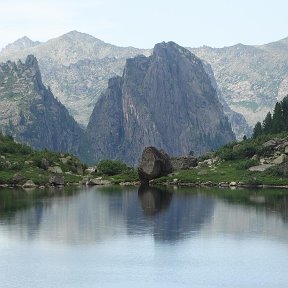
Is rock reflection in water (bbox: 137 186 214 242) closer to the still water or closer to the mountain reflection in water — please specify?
the mountain reflection in water

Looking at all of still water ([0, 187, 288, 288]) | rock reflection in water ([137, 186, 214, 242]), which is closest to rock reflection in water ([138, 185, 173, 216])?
rock reflection in water ([137, 186, 214, 242])

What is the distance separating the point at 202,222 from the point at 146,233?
18.2 meters

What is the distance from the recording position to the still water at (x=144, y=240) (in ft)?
278

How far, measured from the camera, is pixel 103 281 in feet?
271

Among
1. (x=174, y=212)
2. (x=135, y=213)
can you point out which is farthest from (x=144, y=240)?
(x=174, y=212)

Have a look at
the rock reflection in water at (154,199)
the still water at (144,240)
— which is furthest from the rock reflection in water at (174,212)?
the still water at (144,240)

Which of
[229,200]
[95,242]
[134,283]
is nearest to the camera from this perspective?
[134,283]

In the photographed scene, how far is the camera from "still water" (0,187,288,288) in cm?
8475

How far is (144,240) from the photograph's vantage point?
11031 cm

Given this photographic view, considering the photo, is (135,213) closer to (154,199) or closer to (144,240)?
(154,199)

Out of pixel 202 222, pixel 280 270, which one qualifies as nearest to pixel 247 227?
pixel 202 222

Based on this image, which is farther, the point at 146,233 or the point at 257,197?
the point at 257,197

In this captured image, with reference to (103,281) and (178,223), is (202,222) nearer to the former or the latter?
(178,223)

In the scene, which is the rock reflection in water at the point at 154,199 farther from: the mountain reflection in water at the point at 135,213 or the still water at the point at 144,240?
the still water at the point at 144,240
